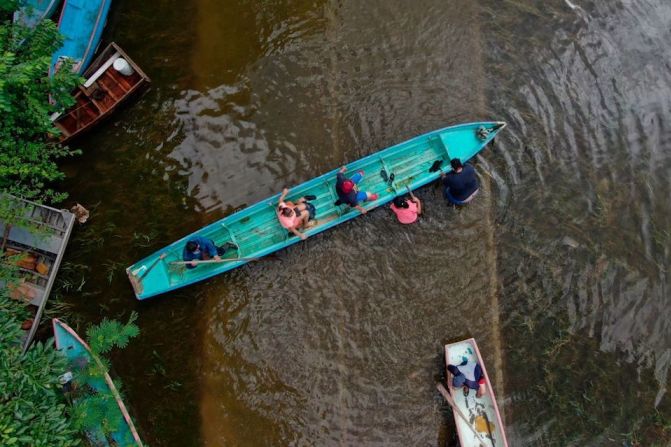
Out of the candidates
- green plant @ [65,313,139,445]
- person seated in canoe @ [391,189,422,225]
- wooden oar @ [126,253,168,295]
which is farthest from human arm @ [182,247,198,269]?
person seated in canoe @ [391,189,422,225]

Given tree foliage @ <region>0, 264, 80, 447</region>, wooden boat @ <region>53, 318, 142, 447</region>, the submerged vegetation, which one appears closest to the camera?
tree foliage @ <region>0, 264, 80, 447</region>

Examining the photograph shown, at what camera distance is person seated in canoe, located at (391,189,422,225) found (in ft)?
29.1

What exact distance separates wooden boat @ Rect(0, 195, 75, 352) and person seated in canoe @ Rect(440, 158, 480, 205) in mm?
7591

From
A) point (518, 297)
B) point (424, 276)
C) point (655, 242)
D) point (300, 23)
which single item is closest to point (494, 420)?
point (518, 297)

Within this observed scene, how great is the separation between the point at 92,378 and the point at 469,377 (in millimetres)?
7230

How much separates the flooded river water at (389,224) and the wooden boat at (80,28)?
49cm

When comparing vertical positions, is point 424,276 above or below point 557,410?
above

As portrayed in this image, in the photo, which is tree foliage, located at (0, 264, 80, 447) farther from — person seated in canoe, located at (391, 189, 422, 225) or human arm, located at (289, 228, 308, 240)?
person seated in canoe, located at (391, 189, 422, 225)

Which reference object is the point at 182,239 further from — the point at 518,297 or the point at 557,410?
the point at 557,410

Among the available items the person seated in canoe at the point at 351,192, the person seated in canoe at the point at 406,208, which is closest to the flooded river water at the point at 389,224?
the person seated in canoe at the point at 406,208

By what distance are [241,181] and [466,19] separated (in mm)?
6095

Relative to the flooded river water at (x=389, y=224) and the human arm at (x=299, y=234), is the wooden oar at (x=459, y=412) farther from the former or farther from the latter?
the human arm at (x=299, y=234)

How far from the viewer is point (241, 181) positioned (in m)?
9.45

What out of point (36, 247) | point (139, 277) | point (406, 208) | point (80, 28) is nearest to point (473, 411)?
point (406, 208)
